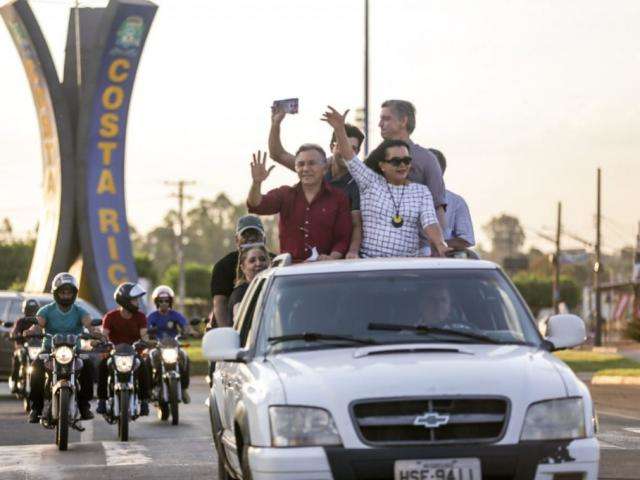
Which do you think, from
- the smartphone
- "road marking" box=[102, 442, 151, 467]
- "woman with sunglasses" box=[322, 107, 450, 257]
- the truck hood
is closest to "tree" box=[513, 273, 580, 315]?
"road marking" box=[102, 442, 151, 467]

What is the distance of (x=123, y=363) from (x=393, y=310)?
29.7 feet

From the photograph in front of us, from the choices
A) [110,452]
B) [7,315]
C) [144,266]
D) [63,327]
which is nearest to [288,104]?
[110,452]

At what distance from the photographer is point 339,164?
12781 mm

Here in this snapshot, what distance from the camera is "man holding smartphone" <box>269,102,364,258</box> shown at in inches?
470

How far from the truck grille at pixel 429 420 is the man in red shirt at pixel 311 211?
131 inches

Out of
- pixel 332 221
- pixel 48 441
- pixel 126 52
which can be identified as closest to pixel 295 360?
pixel 332 221

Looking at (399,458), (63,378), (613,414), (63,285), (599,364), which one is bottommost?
(599,364)

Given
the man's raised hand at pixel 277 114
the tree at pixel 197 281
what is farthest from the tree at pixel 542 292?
the man's raised hand at pixel 277 114

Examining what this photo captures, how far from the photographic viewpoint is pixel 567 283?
140250mm

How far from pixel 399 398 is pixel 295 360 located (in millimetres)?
851

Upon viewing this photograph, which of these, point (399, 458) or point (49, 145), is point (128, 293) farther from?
point (49, 145)

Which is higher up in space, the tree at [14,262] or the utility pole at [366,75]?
the utility pole at [366,75]

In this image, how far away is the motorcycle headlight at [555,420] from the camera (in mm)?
8445

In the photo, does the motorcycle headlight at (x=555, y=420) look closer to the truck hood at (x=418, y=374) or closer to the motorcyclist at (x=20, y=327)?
the truck hood at (x=418, y=374)
